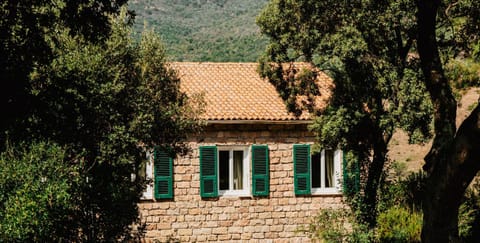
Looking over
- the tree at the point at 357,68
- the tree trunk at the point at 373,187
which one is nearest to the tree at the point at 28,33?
the tree at the point at 357,68

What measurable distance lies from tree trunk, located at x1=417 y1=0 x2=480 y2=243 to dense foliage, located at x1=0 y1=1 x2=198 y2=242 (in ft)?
15.4

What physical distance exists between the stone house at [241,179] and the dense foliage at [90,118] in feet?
19.0

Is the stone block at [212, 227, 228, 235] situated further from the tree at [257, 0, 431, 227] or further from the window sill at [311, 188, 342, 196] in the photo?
the tree at [257, 0, 431, 227]

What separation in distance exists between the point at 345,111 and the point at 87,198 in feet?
18.3

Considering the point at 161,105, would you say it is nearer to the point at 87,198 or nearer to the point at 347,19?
the point at 87,198

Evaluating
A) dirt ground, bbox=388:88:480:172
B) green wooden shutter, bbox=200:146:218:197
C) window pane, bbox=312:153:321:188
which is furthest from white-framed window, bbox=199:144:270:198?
dirt ground, bbox=388:88:480:172

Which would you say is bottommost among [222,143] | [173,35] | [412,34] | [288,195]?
[288,195]

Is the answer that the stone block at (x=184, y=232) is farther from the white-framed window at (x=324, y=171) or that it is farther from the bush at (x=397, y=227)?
the bush at (x=397, y=227)

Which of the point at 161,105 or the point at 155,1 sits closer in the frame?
the point at 161,105

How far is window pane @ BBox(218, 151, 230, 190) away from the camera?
20.8m

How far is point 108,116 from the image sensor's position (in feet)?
42.4

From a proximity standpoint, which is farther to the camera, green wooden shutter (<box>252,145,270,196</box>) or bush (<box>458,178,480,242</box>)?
green wooden shutter (<box>252,145,270,196</box>)

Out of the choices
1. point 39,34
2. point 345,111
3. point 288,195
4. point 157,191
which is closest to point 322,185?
point 288,195

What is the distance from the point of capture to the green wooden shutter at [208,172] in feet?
65.8
